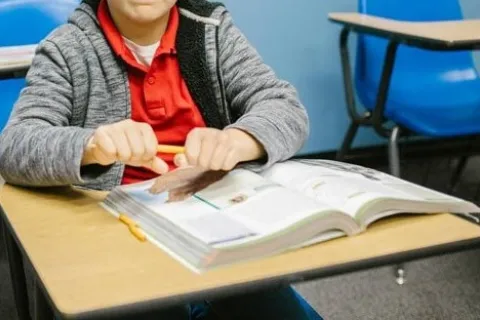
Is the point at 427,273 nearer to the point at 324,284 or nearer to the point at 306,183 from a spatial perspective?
the point at 324,284

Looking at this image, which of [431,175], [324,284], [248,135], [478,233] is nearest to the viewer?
[478,233]

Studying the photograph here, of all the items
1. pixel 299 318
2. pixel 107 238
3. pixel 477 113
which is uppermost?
pixel 107 238

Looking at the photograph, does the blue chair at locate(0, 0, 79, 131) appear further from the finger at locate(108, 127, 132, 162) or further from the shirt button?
the finger at locate(108, 127, 132, 162)

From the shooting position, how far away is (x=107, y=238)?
29.3 inches

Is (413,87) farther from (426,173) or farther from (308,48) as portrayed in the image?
(426,173)

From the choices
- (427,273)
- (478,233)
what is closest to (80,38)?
(478,233)

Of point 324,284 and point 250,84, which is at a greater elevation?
point 250,84

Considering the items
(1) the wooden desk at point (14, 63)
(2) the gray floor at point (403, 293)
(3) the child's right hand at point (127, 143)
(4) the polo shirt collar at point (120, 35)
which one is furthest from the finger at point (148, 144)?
(2) the gray floor at point (403, 293)

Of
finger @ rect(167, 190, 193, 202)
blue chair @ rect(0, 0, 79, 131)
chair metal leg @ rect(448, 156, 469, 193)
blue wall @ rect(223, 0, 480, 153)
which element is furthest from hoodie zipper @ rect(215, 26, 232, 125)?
chair metal leg @ rect(448, 156, 469, 193)

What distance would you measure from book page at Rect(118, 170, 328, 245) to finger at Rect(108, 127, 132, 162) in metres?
0.06

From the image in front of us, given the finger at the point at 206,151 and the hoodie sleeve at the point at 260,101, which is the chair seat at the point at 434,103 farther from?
the finger at the point at 206,151

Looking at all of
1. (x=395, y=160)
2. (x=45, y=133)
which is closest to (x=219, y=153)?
(x=45, y=133)

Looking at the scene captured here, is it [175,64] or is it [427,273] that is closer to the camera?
[175,64]

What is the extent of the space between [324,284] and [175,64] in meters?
1.10
